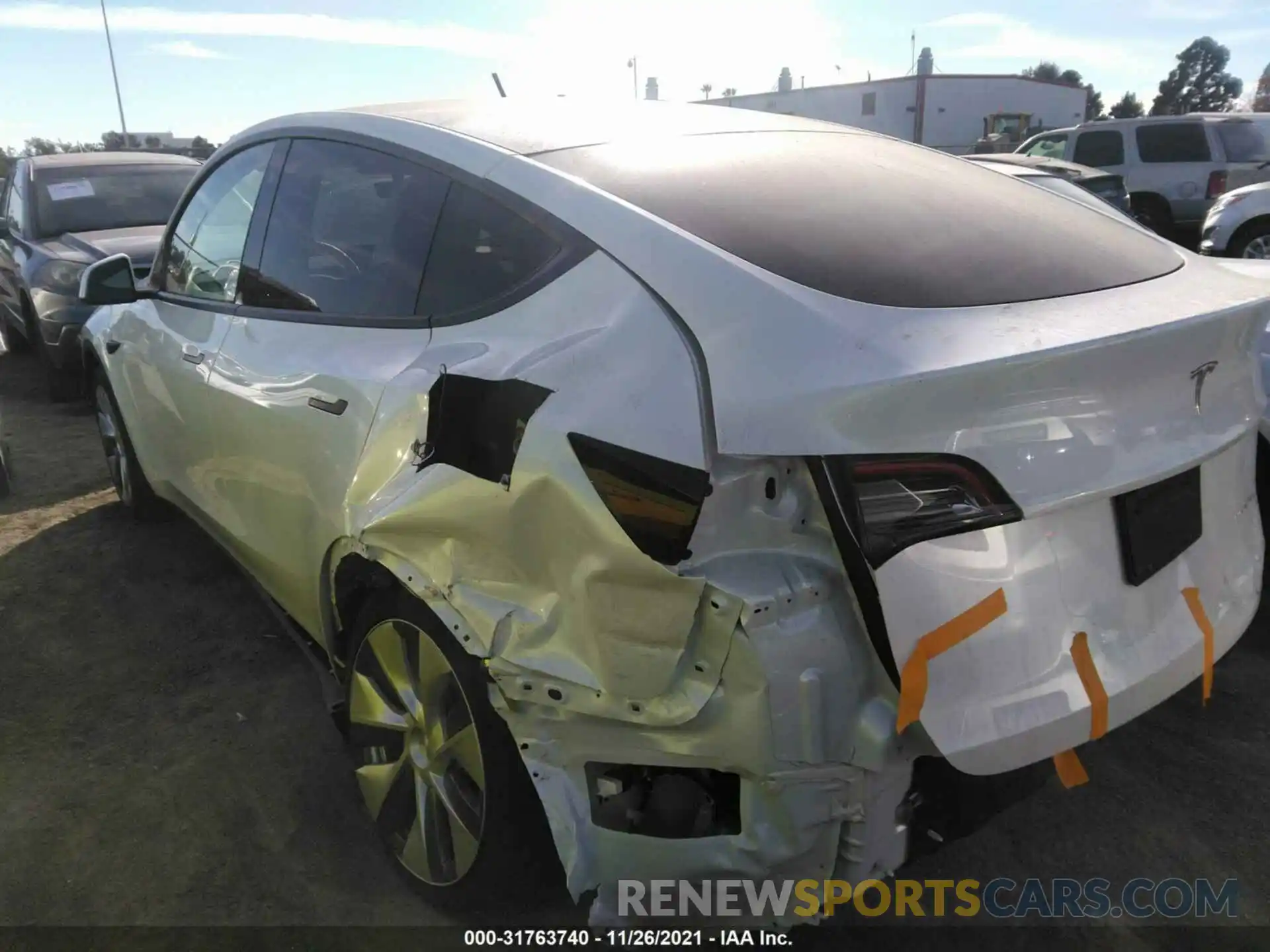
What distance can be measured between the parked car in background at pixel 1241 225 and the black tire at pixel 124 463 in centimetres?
945

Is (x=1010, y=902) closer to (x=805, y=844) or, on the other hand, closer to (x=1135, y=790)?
(x=1135, y=790)

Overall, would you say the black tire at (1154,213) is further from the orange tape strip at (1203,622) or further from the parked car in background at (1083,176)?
the orange tape strip at (1203,622)

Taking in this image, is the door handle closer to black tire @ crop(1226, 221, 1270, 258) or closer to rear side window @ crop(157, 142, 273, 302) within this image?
rear side window @ crop(157, 142, 273, 302)

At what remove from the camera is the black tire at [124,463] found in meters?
4.47

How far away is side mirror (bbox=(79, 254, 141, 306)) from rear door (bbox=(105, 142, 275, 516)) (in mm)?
90

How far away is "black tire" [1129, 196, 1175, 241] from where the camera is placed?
1292 centimetres

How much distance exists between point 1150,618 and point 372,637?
1.63 m

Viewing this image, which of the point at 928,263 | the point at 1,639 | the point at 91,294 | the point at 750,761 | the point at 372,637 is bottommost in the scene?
the point at 1,639

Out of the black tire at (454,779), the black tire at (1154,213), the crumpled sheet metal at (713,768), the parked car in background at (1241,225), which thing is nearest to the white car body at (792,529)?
the crumpled sheet metal at (713,768)

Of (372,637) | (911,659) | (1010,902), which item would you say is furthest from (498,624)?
(1010,902)

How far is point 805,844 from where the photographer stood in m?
1.61

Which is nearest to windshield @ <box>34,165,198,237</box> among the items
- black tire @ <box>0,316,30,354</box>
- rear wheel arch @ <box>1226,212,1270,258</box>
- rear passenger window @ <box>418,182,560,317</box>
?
black tire @ <box>0,316,30,354</box>

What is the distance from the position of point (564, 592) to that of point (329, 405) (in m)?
0.94

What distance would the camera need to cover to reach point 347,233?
102 inches
